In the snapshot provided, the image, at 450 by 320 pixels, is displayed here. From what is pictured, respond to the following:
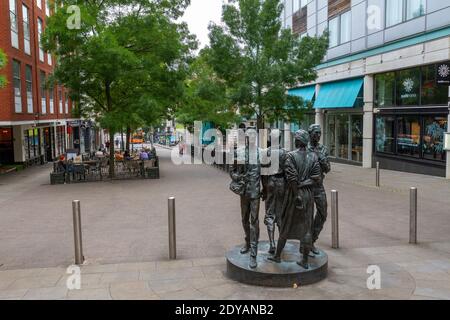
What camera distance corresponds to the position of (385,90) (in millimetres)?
21281

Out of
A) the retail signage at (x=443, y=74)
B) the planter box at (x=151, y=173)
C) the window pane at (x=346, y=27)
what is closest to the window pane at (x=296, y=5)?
the window pane at (x=346, y=27)

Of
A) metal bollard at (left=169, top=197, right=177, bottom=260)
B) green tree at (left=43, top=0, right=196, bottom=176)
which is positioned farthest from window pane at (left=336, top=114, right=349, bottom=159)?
metal bollard at (left=169, top=197, right=177, bottom=260)

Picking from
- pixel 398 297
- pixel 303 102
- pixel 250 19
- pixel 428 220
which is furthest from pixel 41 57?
pixel 398 297

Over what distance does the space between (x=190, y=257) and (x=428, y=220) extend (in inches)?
222

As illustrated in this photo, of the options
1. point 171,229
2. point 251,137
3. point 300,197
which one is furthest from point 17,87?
point 300,197

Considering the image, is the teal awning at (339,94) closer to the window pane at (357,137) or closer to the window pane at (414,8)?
the window pane at (357,137)

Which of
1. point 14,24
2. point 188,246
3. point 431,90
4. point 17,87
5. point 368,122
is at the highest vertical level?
point 14,24

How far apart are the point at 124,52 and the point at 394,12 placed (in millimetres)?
12196

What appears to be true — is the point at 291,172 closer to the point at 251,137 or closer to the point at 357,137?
the point at 251,137

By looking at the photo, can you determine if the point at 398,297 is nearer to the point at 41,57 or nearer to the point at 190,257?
the point at 190,257

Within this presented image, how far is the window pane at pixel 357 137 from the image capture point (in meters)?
24.1

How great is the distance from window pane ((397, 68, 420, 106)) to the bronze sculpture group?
1485 centimetres

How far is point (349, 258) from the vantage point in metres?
6.82

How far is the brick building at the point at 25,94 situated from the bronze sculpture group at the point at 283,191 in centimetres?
1633
